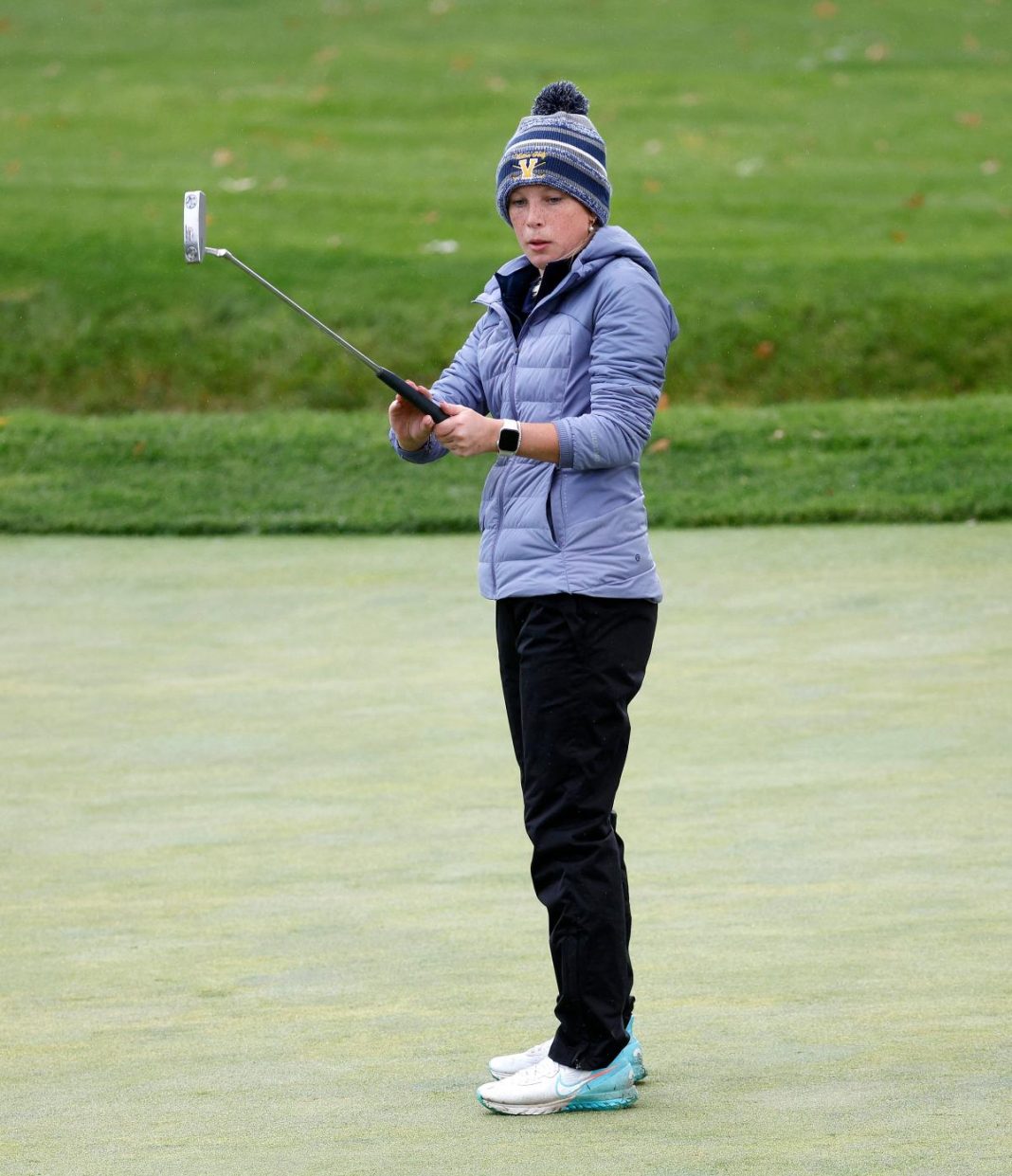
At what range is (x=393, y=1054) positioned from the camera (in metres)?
3.95

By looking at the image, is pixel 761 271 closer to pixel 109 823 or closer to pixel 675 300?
pixel 675 300

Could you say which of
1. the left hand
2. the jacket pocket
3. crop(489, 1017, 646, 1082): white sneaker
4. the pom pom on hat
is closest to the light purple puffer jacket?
the jacket pocket

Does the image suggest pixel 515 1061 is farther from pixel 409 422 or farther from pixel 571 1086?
pixel 409 422

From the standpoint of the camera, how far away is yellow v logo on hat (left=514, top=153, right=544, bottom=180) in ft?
12.2

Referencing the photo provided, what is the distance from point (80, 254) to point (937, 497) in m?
6.61

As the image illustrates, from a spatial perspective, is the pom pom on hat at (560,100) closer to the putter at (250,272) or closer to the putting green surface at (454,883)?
the putter at (250,272)

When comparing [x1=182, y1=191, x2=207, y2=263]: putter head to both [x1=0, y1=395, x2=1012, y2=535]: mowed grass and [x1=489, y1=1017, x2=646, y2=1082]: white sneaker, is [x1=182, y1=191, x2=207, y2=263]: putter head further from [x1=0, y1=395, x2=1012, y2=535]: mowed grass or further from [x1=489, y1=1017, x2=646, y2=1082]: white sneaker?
[x1=0, y1=395, x2=1012, y2=535]: mowed grass

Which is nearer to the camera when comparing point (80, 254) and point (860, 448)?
point (860, 448)

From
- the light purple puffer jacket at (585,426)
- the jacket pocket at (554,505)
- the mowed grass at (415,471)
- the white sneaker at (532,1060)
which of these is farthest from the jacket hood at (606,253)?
the mowed grass at (415,471)

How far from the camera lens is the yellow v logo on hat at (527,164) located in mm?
3732

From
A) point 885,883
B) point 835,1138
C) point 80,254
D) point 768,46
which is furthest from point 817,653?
point 768,46

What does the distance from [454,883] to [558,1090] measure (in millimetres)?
1434

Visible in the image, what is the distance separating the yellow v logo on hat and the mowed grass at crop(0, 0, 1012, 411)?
941 centimetres

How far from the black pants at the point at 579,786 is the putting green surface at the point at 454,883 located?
0.58 feet
